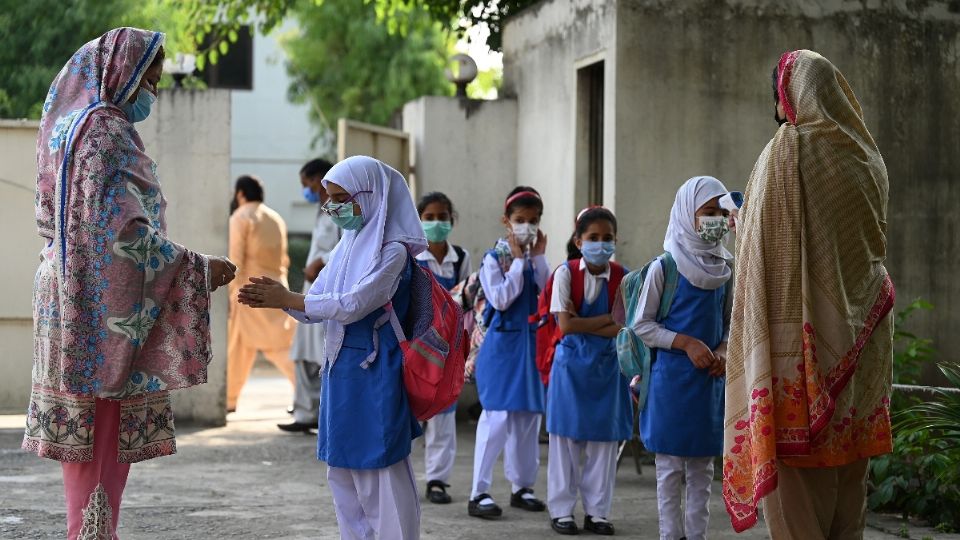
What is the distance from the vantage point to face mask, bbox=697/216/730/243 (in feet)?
20.1

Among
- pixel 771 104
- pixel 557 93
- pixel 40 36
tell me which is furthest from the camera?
pixel 40 36

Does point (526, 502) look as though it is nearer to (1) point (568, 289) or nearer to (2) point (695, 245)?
(1) point (568, 289)

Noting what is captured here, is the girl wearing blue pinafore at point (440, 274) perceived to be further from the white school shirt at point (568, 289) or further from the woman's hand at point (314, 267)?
the woman's hand at point (314, 267)

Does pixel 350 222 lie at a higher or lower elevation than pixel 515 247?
higher

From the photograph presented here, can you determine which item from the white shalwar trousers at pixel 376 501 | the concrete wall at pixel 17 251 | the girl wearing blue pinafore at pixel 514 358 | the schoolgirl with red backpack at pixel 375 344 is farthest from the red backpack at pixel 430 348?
the concrete wall at pixel 17 251

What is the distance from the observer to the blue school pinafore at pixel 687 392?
6066 mm

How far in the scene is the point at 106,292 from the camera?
499 centimetres

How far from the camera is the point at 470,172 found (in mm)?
11398

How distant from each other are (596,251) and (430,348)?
80.2 inches

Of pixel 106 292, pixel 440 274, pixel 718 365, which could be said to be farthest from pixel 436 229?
pixel 106 292

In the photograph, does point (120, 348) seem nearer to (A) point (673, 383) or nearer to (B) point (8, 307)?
(A) point (673, 383)

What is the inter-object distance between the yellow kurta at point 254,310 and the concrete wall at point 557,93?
83.2 inches

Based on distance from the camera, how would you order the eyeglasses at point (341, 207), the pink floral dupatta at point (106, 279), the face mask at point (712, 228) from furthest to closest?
the face mask at point (712, 228) → the eyeglasses at point (341, 207) → the pink floral dupatta at point (106, 279)

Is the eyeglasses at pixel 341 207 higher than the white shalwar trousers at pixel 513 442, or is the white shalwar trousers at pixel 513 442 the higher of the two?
→ the eyeglasses at pixel 341 207
